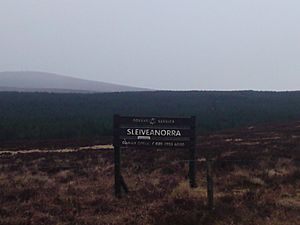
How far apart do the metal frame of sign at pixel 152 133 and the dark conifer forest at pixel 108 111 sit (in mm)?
63413

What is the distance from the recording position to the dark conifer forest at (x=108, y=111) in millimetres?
81750

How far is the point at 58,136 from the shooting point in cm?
7869

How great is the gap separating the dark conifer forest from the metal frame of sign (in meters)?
63.4

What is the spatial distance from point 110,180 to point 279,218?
327 inches

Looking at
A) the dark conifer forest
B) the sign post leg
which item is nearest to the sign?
the sign post leg

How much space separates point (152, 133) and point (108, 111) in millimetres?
105822

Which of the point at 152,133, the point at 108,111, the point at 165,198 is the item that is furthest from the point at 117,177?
the point at 108,111

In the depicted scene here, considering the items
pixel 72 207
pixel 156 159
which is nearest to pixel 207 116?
pixel 156 159

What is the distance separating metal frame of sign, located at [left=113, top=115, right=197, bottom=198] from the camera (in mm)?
14148

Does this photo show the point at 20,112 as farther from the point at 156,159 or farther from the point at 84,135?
the point at 156,159

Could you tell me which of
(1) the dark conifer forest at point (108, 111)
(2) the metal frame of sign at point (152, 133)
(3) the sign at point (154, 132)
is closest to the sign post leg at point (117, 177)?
(2) the metal frame of sign at point (152, 133)

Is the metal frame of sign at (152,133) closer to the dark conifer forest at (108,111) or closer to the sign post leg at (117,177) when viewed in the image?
the sign post leg at (117,177)

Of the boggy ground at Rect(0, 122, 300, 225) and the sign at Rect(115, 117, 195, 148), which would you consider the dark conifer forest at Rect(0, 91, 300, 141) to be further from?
the sign at Rect(115, 117, 195, 148)

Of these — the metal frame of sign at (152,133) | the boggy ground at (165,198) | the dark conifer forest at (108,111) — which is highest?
the metal frame of sign at (152,133)
